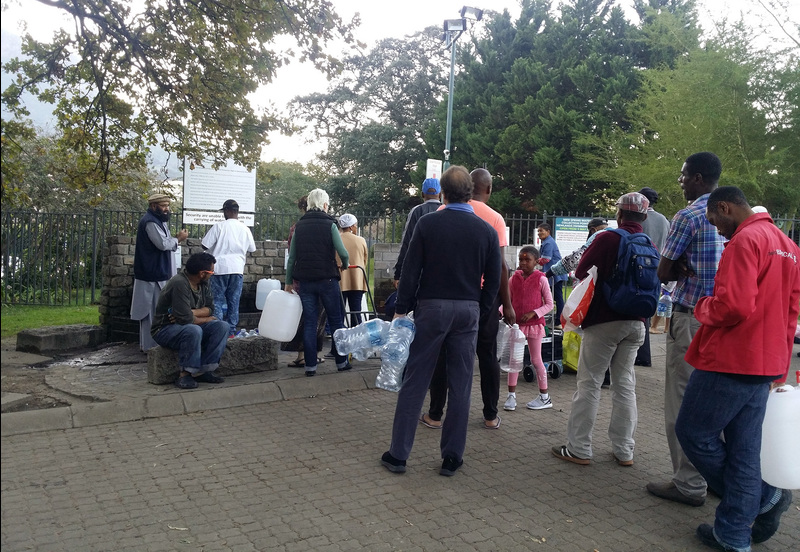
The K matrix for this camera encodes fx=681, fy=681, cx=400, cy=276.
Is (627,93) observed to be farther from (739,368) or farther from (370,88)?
(739,368)

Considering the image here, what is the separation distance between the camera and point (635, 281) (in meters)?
4.64

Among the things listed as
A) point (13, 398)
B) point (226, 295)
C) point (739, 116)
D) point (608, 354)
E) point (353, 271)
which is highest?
point (739, 116)

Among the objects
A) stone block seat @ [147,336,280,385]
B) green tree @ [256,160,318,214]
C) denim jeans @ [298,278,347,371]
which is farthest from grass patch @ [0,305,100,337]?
green tree @ [256,160,318,214]

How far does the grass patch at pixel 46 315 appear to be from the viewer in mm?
10730

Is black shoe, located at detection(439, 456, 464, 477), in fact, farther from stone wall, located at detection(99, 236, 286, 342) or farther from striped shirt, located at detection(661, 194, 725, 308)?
stone wall, located at detection(99, 236, 286, 342)

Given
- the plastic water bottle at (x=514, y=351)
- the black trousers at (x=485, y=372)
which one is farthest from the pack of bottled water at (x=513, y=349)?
the black trousers at (x=485, y=372)

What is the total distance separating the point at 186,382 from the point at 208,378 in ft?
1.06

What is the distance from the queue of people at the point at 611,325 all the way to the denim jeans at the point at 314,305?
1 cm

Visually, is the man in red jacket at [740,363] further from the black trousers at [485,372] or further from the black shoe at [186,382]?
the black shoe at [186,382]

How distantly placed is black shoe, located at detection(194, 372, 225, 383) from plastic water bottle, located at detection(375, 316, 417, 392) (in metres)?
2.14

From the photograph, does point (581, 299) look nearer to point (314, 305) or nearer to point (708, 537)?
point (708, 537)

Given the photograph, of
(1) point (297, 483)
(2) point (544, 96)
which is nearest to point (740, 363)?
(1) point (297, 483)

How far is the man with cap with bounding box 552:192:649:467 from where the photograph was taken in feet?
15.7

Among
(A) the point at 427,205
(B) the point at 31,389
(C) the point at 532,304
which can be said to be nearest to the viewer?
(A) the point at 427,205
